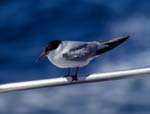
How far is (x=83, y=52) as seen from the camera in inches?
51.1

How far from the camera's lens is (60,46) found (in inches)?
49.7

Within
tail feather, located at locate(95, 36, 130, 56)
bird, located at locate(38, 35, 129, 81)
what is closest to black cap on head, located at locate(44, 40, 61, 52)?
bird, located at locate(38, 35, 129, 81)

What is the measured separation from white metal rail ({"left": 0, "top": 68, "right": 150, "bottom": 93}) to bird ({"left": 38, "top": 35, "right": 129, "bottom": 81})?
0.46 ft

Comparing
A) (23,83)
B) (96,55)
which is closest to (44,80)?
(23,83)

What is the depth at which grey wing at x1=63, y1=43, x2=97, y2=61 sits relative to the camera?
4.18ft

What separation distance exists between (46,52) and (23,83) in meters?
0.24

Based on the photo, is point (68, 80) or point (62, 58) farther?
point (62, 58)

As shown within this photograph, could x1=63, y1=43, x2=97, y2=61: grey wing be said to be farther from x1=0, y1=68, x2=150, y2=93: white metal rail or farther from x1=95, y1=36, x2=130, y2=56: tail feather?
x1=0, y1=68, x2=150, y2=93: white metal rail

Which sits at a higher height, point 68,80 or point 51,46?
point 51,46

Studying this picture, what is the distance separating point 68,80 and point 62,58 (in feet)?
0.56

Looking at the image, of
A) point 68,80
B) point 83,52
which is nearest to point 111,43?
point 83,52

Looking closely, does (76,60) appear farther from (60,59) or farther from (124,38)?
(124,38)

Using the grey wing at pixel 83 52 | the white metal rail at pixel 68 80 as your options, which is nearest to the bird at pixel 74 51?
the grey wing at pixel 83 52

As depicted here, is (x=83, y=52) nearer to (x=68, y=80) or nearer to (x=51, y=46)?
(x=51, y=46)
